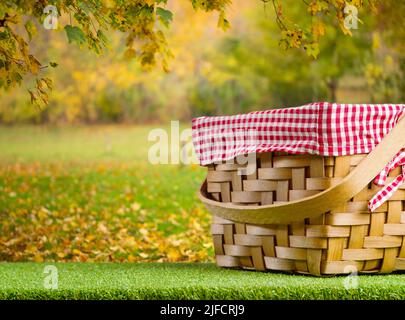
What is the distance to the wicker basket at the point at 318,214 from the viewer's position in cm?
334

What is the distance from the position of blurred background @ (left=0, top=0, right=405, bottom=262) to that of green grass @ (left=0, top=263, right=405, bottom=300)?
6.89 ft

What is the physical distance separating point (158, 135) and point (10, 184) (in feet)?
12.5

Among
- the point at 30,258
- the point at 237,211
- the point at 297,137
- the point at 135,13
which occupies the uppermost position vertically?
the point at 135,13

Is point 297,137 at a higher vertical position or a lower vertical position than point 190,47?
lower

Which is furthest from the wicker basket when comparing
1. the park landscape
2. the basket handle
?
the park landscape

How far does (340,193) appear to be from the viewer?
3.29 metres

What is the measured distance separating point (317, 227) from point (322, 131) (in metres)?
0.43

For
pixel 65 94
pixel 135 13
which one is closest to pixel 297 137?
pixel 135 13

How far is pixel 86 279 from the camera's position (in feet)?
11.4

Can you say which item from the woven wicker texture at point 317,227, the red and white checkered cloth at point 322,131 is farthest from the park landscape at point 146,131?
the red and white checkered cloth at point 322,131

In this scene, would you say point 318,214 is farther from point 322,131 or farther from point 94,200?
point 94,200

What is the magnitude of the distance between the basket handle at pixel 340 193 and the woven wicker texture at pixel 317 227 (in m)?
0.06

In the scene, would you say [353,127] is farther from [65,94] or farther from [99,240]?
[65,94]

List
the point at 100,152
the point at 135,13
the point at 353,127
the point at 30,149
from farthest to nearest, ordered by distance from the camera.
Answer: the point at 100,152 → the point at 30,149 → the point at 135,13 → the point at 353,127
